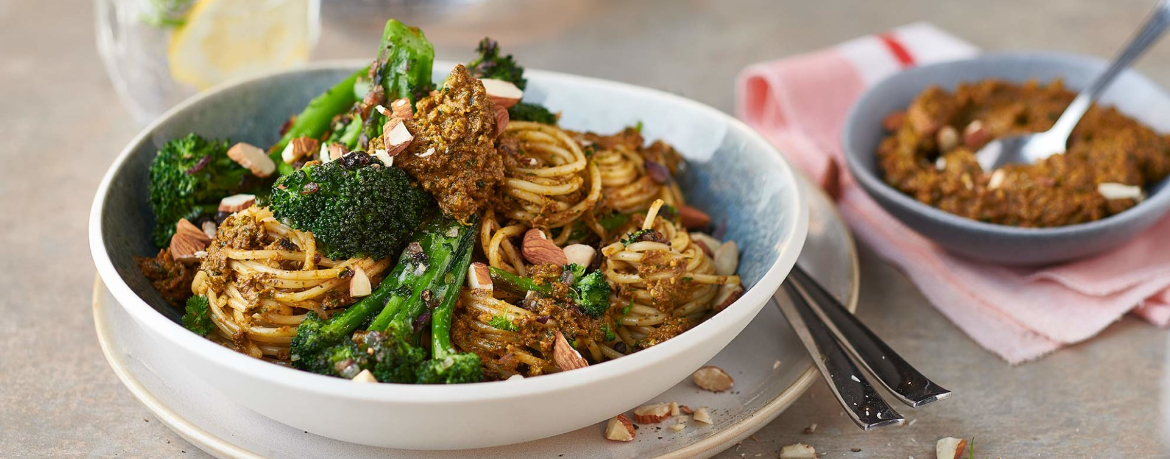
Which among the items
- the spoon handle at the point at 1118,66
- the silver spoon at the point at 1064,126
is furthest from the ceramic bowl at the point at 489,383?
the spoon handle at the point at 1118,66

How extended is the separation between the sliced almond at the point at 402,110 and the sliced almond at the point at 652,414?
103 cm

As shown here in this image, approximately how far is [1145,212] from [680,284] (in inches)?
69.3

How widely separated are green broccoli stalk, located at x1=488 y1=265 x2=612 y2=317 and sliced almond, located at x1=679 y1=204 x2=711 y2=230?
0.67 metres

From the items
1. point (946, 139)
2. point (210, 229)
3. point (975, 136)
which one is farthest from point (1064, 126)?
point (210, 229)

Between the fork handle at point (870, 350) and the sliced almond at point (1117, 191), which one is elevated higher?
the sliced almond at point (1117, 191)

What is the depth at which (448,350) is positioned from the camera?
226 cm

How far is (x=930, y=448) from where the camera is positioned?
2594 mm

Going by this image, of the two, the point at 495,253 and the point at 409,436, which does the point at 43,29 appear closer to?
the point at 495,253

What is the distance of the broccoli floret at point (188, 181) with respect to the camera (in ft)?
9.04

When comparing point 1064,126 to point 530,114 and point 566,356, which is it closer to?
point 530,114

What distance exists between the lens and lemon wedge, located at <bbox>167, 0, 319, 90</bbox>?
13.2 feet

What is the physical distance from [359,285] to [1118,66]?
3.19 metres

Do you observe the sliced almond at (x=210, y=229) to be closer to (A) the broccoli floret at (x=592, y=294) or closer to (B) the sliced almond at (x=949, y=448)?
(A) the broccoli floret at (x=592, y=294)

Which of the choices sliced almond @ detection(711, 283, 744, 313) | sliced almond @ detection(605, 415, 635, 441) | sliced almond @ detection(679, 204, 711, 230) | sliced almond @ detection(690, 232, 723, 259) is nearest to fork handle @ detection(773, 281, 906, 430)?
sliced almond @ detection(711, 283, 744, 313)
